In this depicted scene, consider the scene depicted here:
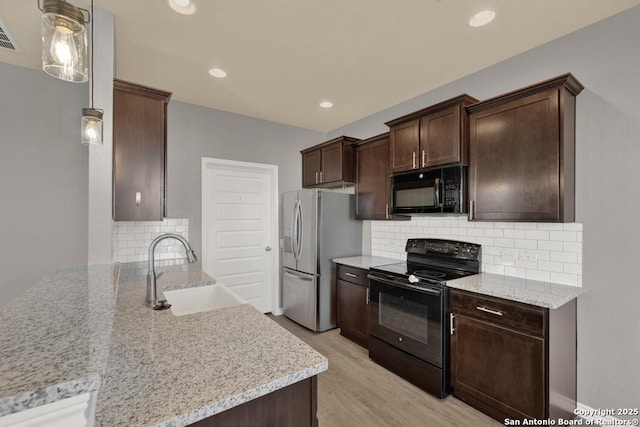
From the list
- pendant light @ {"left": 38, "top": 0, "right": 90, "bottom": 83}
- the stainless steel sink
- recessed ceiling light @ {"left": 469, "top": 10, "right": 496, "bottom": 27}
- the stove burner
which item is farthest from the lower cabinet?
recessed ceiling light @ {"left": 469, "top": 10, "right": 496, "bottom": 27}

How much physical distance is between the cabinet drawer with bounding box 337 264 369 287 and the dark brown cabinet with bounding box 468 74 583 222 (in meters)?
1.28

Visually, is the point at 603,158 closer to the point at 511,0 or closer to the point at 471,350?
the point at 511,0

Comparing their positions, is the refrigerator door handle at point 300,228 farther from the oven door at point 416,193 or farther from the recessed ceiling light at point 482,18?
the recessed ceiling light at point 482,18

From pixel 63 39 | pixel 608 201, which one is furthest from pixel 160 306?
pixel 608 201

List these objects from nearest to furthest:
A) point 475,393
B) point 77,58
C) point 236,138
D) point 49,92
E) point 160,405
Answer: point 160,405 → point 77,58 → point 475,393 → point 49,92 → point 236,138

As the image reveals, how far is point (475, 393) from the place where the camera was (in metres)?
2.14

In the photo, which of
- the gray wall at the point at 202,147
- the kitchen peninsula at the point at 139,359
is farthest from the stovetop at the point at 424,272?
the gray wall at the point at 202,147

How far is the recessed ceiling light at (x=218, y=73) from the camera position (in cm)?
270

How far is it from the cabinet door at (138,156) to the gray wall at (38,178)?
0.96 meters

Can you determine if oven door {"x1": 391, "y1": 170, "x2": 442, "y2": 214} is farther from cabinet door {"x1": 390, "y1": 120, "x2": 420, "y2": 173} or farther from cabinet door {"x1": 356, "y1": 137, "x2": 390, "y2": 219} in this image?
cabinet door {"x1": 356, "y1": 137, "x2": 390, "y2": 219}

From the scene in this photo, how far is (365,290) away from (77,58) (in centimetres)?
285

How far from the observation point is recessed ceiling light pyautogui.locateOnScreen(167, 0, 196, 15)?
183cm

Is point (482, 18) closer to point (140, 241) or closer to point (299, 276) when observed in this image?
point (299, 276)

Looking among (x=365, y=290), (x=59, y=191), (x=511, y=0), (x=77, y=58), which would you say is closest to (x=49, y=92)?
(x=59, y=191)
